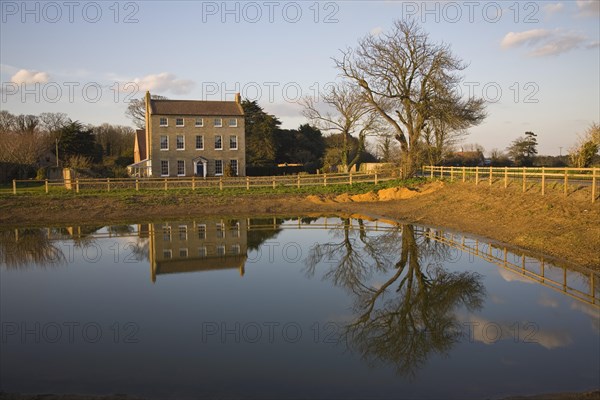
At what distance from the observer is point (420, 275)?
12375 millimetres

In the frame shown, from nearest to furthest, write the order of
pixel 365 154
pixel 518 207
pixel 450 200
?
pixel 518 207 < pixel 450 200 < pixel 365 154

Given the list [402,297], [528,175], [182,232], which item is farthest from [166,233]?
[528,175]

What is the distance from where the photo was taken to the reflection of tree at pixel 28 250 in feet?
48.5

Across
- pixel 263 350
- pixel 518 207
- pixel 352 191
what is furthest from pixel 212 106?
pixel 263 350

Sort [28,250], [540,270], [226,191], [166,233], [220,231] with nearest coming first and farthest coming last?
[540,270] < [28,250] < [166,233] < [220,231] < [226,191]

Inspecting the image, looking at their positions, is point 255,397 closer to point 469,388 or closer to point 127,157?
point 469,388

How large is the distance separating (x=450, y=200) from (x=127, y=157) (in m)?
51.0

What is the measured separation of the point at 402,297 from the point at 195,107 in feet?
148

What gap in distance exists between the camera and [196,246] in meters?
17.0

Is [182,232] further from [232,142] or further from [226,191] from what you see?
[232,142]

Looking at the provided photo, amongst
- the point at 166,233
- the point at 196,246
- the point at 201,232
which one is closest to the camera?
the point at 196,246

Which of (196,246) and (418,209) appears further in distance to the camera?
(418,209)

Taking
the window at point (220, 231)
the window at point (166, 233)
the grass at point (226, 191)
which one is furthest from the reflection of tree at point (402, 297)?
the grass at point (226, 191)

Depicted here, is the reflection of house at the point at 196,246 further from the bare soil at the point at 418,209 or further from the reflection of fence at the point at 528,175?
the reflection of fence at the point at 528,175
